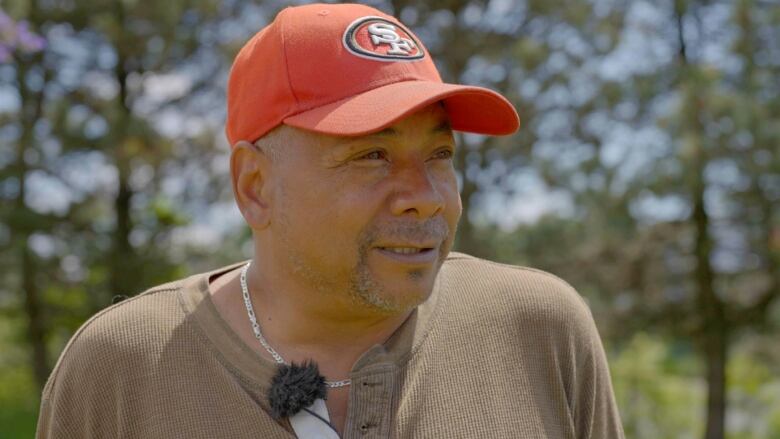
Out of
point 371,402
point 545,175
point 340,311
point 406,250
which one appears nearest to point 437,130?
point 406,250

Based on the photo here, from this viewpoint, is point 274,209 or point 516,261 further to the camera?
point 516,261

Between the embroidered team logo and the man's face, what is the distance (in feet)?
0.47

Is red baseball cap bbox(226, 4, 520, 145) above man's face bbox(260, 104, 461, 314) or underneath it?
above

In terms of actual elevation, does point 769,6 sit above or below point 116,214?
above

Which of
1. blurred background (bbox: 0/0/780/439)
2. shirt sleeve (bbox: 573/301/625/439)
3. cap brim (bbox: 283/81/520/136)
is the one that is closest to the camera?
cap brim (bbox: 283/81/520/136)

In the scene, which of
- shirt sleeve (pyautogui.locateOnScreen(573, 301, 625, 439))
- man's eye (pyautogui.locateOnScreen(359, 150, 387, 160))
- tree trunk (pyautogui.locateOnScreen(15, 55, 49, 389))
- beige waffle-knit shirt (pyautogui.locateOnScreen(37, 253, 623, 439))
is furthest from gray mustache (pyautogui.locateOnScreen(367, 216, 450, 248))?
tree trunk (pyautogui.locateOnScreen(15, 55, 49, 389))

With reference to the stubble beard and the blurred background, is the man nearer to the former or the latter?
the stubble beard

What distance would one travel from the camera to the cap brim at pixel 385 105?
1816 mm

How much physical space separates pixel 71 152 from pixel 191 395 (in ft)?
38.9

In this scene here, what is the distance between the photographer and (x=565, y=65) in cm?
1144

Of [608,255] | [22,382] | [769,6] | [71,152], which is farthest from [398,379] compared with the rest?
[22,382]

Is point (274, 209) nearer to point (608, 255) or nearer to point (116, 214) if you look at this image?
point (608, 255)

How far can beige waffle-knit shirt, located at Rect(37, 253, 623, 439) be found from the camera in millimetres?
1891

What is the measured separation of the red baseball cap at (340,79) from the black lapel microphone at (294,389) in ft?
1.60
